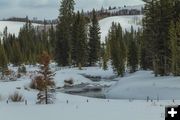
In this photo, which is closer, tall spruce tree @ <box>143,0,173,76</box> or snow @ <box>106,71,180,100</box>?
snow @ <box>106,71,180,100</box>

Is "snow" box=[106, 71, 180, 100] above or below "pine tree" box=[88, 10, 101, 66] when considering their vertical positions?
below

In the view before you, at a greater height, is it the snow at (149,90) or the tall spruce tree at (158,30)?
the tall spruce tree at (158,30)

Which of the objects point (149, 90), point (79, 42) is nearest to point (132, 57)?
point (79, 42)

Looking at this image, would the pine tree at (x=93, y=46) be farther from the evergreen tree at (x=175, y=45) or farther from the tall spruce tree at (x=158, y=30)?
the evergreen tree at (x=175, y=45)

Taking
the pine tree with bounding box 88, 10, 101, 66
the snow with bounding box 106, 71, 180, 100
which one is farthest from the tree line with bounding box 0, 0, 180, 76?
the snow with bounding box 106, 71, 180, 100

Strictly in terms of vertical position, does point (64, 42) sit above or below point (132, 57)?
above

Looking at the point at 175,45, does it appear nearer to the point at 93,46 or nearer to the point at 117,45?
the point at 117,45

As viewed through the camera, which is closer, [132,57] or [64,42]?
[132,57]

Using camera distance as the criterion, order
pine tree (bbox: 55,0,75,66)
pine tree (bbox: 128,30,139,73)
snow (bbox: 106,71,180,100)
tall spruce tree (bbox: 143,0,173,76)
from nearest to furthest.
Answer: snow (bbox: 106,71,180,100), tall spruce tree (bbox: 143,0,173,76), pine tree (bbox: 128,30,139,73), pine tree (bbox: 55,0,75,66)

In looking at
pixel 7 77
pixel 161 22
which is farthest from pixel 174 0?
pixel 7 77

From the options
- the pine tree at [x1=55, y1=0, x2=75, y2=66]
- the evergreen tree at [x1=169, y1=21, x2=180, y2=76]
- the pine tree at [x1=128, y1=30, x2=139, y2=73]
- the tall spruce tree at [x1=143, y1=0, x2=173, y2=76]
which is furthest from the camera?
the pine tree at [x1=55, y1=0, x2=75, y2=66]

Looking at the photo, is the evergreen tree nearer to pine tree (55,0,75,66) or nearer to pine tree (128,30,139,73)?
pine tree (128,30,139,73)

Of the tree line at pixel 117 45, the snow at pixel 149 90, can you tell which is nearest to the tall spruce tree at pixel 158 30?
the tree line at pixel 117 45

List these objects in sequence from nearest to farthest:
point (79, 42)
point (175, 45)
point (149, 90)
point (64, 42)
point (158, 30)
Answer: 1. point (149, 90)
2. point (175, 45)
3. point (158, 30)
4. point (79, 42)
5. point (64, 42)
